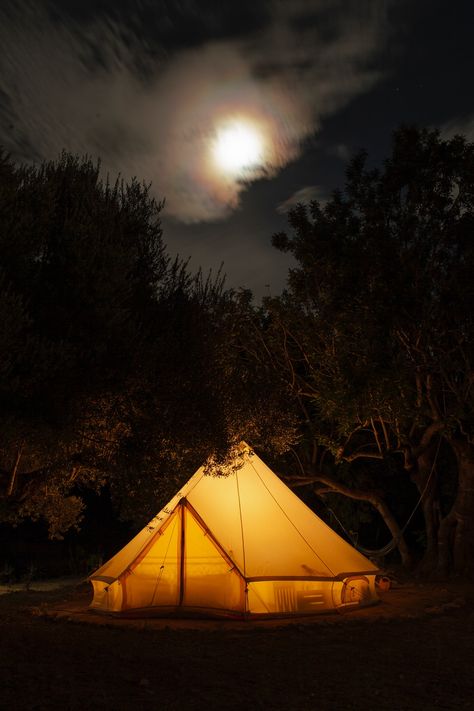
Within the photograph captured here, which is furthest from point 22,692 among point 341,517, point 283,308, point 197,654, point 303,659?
point 341,517

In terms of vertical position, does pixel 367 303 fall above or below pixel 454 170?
below

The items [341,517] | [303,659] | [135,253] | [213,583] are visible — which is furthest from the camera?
[341,517]

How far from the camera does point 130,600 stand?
1154 centimetres

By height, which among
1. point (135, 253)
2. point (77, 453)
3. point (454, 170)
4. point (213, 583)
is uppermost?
point (454, 170)

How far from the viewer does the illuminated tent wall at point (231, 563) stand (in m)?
11.3

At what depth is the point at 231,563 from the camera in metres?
11.2

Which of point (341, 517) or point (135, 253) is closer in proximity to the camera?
point (135, 253)

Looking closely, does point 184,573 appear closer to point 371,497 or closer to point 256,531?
point 256,531

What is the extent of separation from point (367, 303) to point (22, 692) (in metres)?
10.0

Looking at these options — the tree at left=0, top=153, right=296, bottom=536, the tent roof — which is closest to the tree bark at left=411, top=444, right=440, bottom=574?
the tent roof

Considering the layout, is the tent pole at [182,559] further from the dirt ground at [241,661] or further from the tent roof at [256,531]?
the dirt ground at [241,661]

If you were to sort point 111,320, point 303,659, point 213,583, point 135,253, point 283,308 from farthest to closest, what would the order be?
point 283,308 → point 213,583 → point 135,253 → point 111,320 → point 303,659

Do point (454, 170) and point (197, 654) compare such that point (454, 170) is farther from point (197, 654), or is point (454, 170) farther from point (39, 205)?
point (197, 654)

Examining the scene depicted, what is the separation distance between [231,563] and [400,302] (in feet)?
19.3
